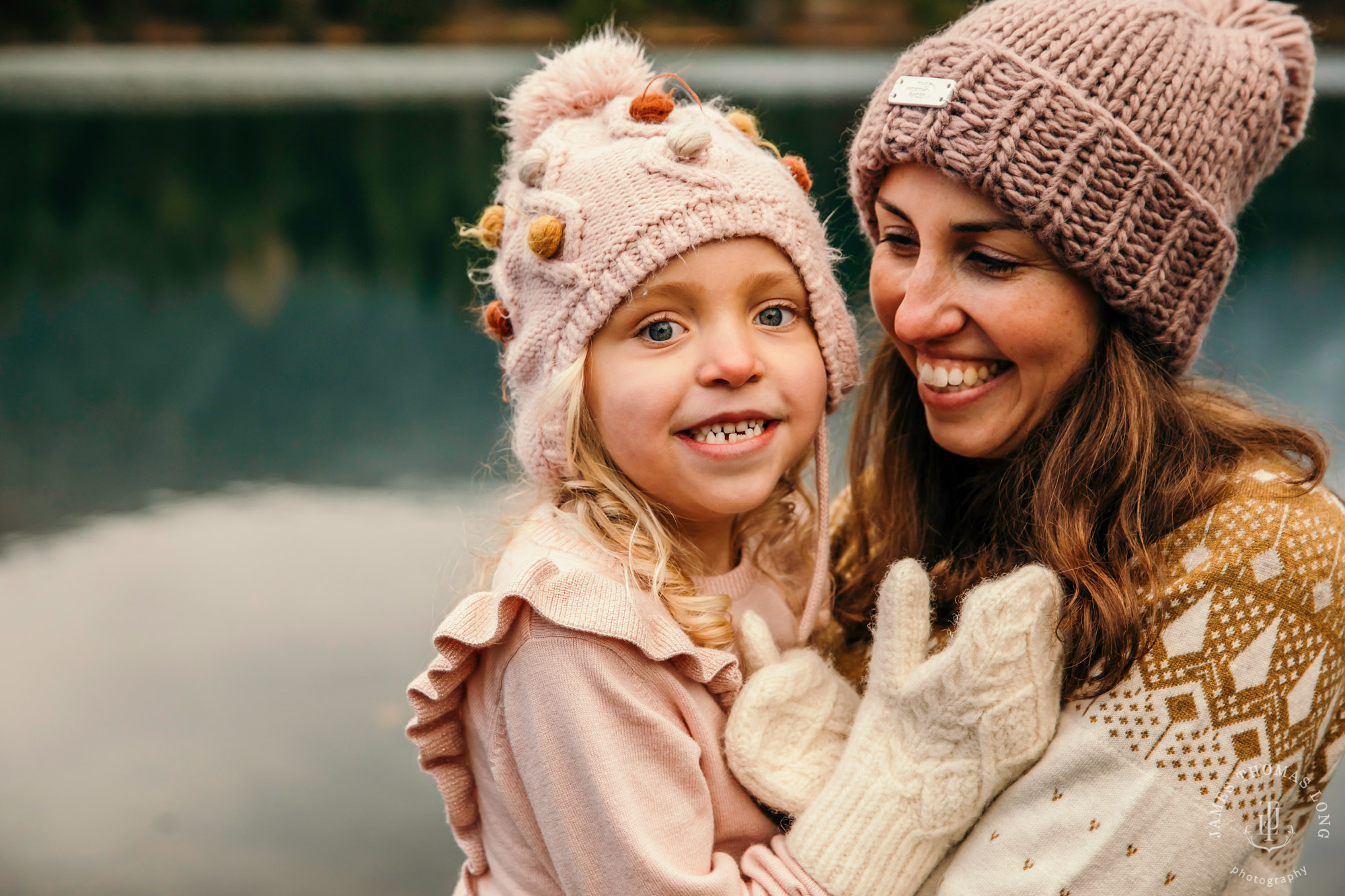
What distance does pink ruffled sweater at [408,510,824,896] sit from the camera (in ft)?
4.28

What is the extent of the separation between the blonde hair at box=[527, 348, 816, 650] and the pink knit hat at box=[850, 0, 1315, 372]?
582 mm

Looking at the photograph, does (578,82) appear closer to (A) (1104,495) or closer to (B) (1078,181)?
(B) (1078,181)

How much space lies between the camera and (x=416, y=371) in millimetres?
6789

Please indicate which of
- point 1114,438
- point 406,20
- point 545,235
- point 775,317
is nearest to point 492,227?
point 545,235

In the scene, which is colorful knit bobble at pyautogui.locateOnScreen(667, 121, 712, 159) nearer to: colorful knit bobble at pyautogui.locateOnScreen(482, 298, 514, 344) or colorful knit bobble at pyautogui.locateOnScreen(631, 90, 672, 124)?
colorful knit bobble at pyautogui.locateOnScreen(631, 90, 672, 124)

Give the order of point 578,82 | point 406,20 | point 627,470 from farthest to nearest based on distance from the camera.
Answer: point 406,20 < point 578,82 < point 627,470

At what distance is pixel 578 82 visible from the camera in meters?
1.66

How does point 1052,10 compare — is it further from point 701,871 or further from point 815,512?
point 701,871

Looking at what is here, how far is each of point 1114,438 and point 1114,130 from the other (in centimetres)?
40

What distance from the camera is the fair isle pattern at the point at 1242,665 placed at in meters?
1.24

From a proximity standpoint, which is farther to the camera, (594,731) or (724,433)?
(724,433)

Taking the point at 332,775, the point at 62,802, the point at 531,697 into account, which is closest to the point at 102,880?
the point at 62,802

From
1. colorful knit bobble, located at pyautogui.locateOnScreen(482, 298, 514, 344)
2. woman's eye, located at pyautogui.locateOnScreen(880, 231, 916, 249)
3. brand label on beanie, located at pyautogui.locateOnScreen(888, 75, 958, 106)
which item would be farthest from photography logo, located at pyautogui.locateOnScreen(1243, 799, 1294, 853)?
colorful knit bobble, located at pyautogui.locateOnScreen(482, 298, 514, 344)

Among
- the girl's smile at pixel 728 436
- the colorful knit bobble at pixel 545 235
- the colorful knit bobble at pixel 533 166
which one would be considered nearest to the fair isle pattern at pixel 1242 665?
the girl's smile at pixel 728 436
